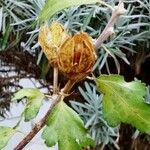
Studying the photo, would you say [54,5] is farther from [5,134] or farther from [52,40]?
[5,134]

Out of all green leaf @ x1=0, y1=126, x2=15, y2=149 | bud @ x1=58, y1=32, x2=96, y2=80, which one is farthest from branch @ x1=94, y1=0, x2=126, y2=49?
green leaf @ x1=0, y1=126, x2=15, y2=149

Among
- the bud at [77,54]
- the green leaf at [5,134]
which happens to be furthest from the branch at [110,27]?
the green leaf at [5,134]

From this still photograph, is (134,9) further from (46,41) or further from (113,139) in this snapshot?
(46,41)

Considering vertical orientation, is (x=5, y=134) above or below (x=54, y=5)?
below

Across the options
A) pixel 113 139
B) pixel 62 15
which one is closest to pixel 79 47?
pixel 62 15

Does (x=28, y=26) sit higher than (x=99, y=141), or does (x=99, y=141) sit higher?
(x=28, y=26)

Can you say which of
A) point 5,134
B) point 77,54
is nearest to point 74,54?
point 77,54
